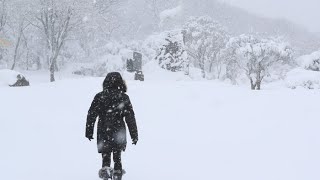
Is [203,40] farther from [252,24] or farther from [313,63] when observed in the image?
[252,24]

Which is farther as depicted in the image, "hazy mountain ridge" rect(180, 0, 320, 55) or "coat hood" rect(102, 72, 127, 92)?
"hazy mountain ridge" rect(180, 0, 320, 55)

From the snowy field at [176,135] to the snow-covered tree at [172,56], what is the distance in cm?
936

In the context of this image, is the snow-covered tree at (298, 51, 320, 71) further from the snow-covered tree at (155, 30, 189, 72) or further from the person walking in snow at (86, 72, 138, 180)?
the person walking in snow at (86, 72, 138, 180)

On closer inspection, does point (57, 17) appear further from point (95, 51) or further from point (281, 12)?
point (281, 12)

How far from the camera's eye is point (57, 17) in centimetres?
3156

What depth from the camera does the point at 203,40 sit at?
46031 mm

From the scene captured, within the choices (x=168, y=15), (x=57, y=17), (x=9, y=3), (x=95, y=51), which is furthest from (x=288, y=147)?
(x=168, y=15)

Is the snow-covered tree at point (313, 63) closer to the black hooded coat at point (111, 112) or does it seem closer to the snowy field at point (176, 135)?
the snowy field at point (176, 135)

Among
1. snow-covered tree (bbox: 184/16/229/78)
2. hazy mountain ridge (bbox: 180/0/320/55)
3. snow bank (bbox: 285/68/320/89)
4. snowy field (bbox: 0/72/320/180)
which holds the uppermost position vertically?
hazy mountain ridge (bbox: 180/0/320/55)

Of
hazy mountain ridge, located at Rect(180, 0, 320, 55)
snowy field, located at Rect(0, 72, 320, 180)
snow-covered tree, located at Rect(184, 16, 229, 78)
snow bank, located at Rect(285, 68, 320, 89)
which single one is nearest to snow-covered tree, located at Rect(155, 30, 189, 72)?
snow bank, located at Rect(285, 68, 320, 89)

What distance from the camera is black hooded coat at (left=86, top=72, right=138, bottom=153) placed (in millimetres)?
5613

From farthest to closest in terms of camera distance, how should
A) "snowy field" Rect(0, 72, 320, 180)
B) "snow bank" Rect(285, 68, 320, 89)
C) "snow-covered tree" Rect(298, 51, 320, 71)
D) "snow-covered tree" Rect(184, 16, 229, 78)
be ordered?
1. "snow-covered tree" Rect(184, 16, 229, 78)
2. "snow-covered tree" Rect(298, 51, 320, 71)
3. "snow bank" Rect(285, 68, 320, 89)
4. "snowy field" Rect(0, 72, 320, 180)

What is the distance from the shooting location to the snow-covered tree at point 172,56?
26.7m

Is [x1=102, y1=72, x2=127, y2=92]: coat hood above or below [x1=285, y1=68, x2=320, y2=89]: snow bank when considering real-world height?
above
